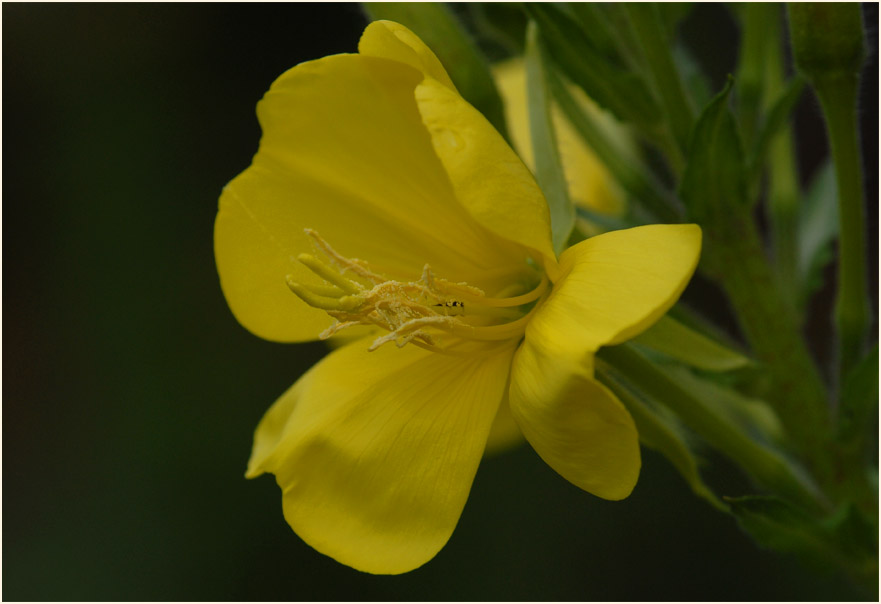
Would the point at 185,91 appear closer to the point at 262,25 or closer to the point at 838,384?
the point at 262,25

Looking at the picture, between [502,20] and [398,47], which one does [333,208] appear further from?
[502,20]

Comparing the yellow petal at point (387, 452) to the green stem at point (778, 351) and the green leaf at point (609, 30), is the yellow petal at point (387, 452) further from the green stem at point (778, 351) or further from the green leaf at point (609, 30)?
the green leaf at point (609, 30)

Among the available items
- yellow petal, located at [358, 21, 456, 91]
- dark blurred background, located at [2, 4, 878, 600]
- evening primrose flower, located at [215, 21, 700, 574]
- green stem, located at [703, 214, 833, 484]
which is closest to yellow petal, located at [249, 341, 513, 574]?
evening primrose flower, located at [215, 21, 700, 574]

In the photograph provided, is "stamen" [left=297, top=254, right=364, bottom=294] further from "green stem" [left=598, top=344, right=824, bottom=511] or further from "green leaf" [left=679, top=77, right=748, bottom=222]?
"green leaf" [left=679, top=77, right=748, bottom=222]

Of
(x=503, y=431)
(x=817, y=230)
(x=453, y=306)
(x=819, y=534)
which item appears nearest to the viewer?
(x=453, y=306)

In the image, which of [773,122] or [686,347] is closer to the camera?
[686,347]

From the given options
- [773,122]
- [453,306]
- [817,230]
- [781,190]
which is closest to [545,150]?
[453,306]

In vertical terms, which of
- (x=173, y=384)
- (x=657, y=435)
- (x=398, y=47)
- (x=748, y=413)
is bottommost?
(x=173, y=384)
